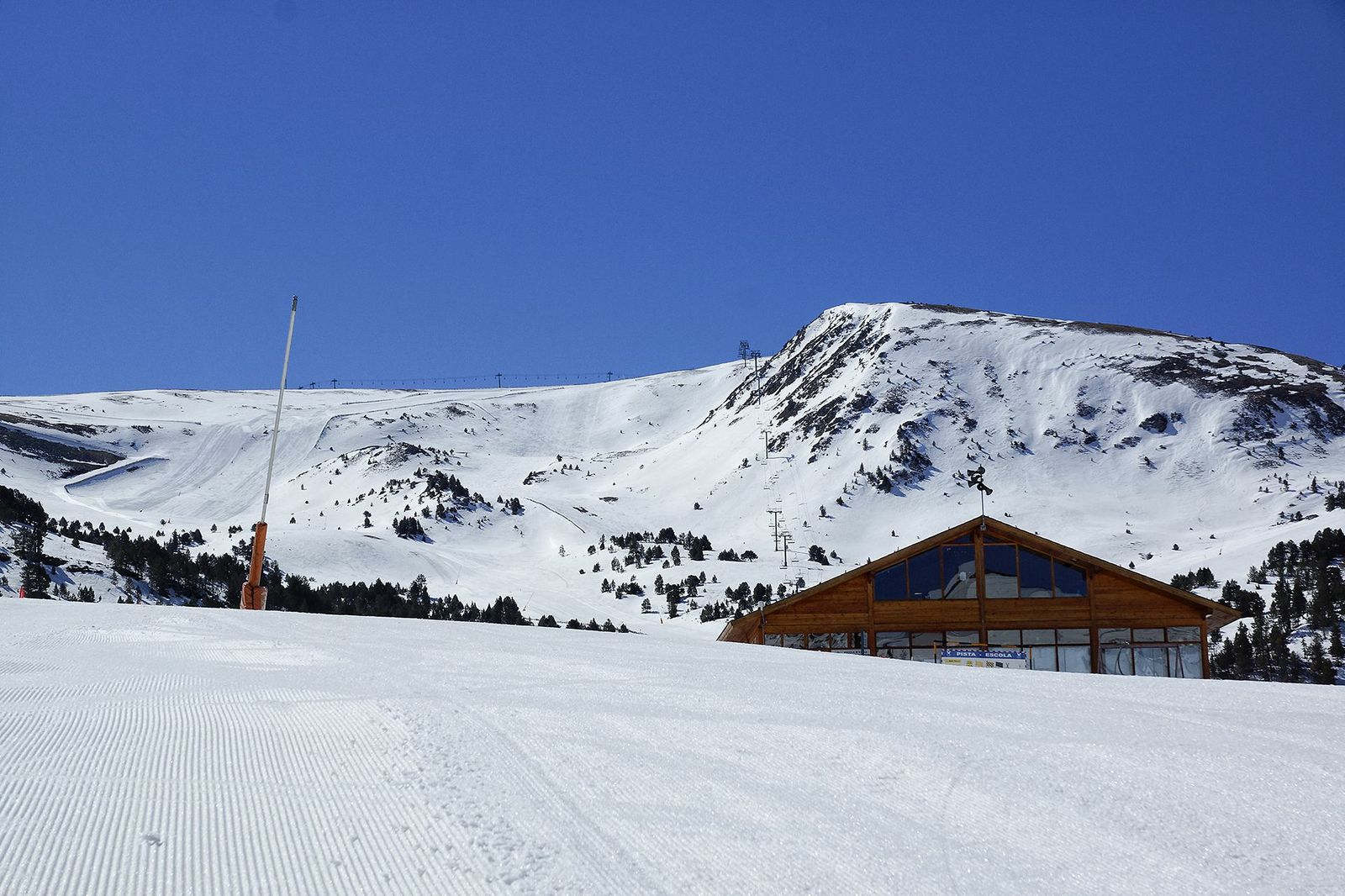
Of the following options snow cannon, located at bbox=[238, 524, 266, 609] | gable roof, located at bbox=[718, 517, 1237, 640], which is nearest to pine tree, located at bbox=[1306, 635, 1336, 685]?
gable roof, located at bbox=[718, 517, 1237, 640]

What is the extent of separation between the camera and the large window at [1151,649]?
2331 centimetres

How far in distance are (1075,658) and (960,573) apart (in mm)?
3297

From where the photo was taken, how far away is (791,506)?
224ft

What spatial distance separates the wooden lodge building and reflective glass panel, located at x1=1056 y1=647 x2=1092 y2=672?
3 cm

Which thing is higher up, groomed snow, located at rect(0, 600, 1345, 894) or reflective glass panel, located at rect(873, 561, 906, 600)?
reflective glass panel, located at rect(873, 561, 906, 600)

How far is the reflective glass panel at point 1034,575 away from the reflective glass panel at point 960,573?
112cm

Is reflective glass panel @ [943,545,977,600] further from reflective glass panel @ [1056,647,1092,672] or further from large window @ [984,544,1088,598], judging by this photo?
reflective glass panel @ [1056,647,1092,672]

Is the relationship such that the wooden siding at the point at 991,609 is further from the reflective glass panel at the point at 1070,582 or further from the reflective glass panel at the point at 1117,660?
the reflective glass panel at the point at 1117,660

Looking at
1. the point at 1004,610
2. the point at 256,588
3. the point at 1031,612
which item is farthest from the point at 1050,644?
the point at 256,588

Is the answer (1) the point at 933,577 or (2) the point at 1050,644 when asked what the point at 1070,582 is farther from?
(1) the point at 933,577

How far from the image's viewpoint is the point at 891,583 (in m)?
24.4

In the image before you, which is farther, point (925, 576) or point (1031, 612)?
point (925, 576)

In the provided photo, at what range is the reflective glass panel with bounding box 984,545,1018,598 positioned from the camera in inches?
941

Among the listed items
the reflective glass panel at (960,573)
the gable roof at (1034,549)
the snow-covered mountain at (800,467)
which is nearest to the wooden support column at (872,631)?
the gable roof at (1034,549)
